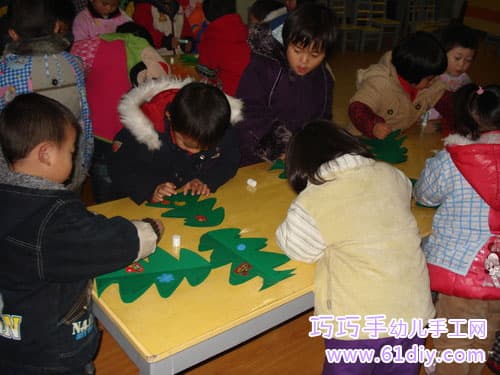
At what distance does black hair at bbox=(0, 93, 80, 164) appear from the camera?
127 centimetres

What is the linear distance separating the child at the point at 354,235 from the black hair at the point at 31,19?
1491mm

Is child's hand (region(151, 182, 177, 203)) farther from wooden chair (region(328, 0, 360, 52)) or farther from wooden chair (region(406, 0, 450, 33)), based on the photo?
wooden chair (region(406, 0, 450, 33))

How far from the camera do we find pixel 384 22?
9312 mm

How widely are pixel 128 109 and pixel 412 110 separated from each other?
66.4 inches

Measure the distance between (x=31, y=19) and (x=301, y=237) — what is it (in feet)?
5.57

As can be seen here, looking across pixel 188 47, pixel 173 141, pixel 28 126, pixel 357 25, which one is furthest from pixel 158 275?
pixel 357 25

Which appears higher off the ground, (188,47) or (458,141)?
(458,141)

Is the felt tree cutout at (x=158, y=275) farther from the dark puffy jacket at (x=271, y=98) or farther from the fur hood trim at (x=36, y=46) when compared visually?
the fur hood trim at (x=36, y=46)

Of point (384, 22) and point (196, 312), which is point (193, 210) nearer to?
point (196, 312)

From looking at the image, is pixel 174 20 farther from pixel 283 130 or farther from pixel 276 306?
pixel 276 306

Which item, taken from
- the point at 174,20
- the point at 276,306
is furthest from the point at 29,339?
the point at 174,20

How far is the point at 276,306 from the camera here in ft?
4.58

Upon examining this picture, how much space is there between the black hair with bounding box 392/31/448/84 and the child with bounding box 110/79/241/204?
1.03m

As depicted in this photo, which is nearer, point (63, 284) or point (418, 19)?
point (63, 284)
